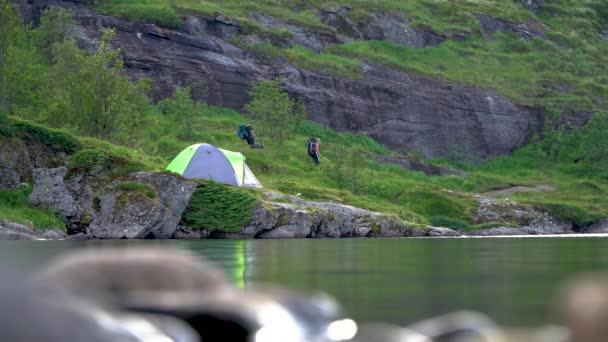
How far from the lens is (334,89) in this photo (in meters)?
75.4

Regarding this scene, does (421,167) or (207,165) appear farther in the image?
(421,167)

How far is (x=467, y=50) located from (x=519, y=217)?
4124 centimetres

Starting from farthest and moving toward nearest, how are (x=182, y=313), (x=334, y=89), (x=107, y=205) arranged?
(x=334, y=89), (x=107, y=205), (x=182, y=313)

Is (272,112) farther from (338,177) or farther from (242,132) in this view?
(338,177)

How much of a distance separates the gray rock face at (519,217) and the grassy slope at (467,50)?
2798 centimetres

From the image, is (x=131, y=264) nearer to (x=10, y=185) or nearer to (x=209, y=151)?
(x=10, y=185)

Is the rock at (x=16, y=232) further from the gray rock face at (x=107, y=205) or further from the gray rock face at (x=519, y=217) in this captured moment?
the gray rock face at (x=519, y=217)

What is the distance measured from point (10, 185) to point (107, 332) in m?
30.8

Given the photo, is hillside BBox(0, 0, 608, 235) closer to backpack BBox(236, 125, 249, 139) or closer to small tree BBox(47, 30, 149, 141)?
small tree BBox(47, 30, 149, 141)

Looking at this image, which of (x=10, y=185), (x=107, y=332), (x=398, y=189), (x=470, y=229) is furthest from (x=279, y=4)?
(x=107, y=332)

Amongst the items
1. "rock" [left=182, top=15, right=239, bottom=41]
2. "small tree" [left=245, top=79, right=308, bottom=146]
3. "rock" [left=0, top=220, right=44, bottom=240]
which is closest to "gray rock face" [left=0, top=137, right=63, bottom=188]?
"rock" [left=0, top=220, right=44, bottom=240]

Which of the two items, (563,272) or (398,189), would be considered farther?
(398,189)

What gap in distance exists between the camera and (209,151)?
138 feet

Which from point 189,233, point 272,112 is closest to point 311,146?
point 272,112
